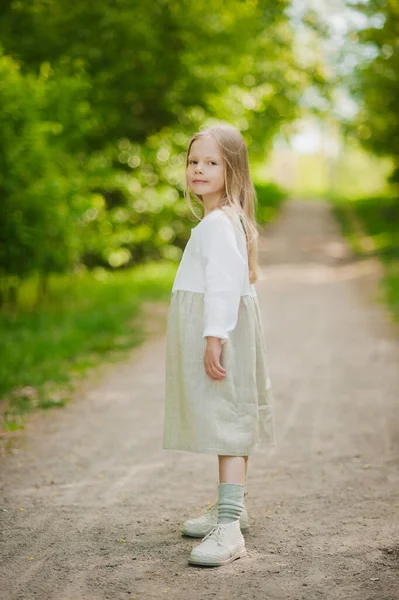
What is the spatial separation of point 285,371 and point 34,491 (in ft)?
12.5

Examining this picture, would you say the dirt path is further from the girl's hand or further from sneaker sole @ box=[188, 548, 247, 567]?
the girl's hand

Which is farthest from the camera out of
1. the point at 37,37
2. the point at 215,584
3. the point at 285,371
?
the point at 37,37

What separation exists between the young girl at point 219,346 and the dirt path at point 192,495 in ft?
0.76

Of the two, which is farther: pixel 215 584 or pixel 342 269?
pixel 342 269

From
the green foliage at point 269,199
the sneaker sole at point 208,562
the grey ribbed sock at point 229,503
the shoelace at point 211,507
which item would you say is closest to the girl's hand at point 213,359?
the grey ribbed sock at point 229,503

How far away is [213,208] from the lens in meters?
3.73

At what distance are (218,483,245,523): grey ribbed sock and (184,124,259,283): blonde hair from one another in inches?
36.8

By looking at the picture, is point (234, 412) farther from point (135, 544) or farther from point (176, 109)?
point (176, 109)

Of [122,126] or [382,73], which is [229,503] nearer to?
[122,126]

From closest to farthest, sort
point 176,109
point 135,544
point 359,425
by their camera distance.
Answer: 1. point 135,544
2. point 359,425
3. point 176,109

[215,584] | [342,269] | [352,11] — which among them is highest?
[352,11]

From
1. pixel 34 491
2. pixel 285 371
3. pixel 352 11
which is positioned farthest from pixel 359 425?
pixel 352 11

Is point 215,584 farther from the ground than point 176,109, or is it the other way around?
point 176,109

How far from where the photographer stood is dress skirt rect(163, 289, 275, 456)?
3.47 meters
